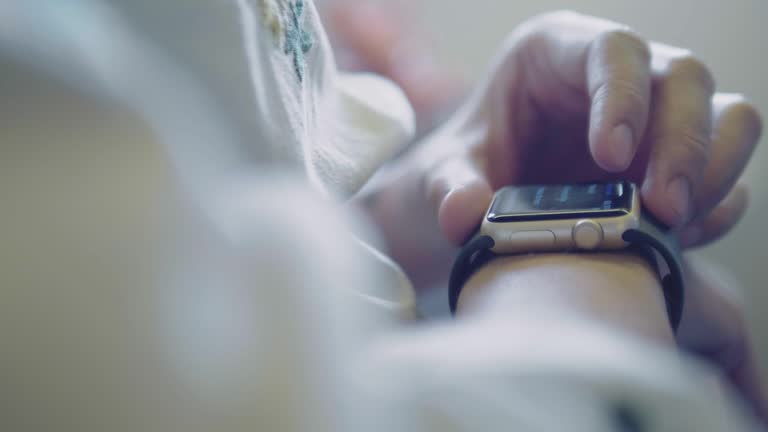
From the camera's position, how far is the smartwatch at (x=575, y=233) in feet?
0.97

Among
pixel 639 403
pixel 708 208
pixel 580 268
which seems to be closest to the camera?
pixel 639 403

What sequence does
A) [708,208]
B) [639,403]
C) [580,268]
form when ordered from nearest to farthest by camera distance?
1. [639,403]
2. [580,268]
3. [708,208]

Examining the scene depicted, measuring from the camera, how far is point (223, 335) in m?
0.14

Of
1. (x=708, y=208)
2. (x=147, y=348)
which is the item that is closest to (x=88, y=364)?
(x=147, y=348)

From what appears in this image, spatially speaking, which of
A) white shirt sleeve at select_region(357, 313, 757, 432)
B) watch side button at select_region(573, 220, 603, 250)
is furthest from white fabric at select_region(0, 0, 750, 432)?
watch side button at select_region(573, 220, 603, 250)

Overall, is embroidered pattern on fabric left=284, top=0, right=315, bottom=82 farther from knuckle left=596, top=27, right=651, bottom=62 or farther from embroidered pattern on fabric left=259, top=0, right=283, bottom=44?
knuckle left=596, top=27, right=651, bottom=62

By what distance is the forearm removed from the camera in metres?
0.24

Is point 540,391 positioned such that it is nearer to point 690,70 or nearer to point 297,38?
point 297,38

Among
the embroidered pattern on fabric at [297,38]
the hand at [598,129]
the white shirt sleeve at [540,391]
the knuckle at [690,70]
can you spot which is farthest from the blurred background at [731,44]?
the white shirt sleeve at [540,391]

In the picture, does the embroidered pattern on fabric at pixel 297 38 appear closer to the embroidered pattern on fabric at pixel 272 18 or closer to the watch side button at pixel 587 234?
the embroidered pattern on fabric at pixel 272 18

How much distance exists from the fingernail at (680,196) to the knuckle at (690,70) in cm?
7

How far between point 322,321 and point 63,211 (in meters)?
0.06

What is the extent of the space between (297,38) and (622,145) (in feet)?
0.53

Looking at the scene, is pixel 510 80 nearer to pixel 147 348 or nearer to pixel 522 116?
pixel 522 116
